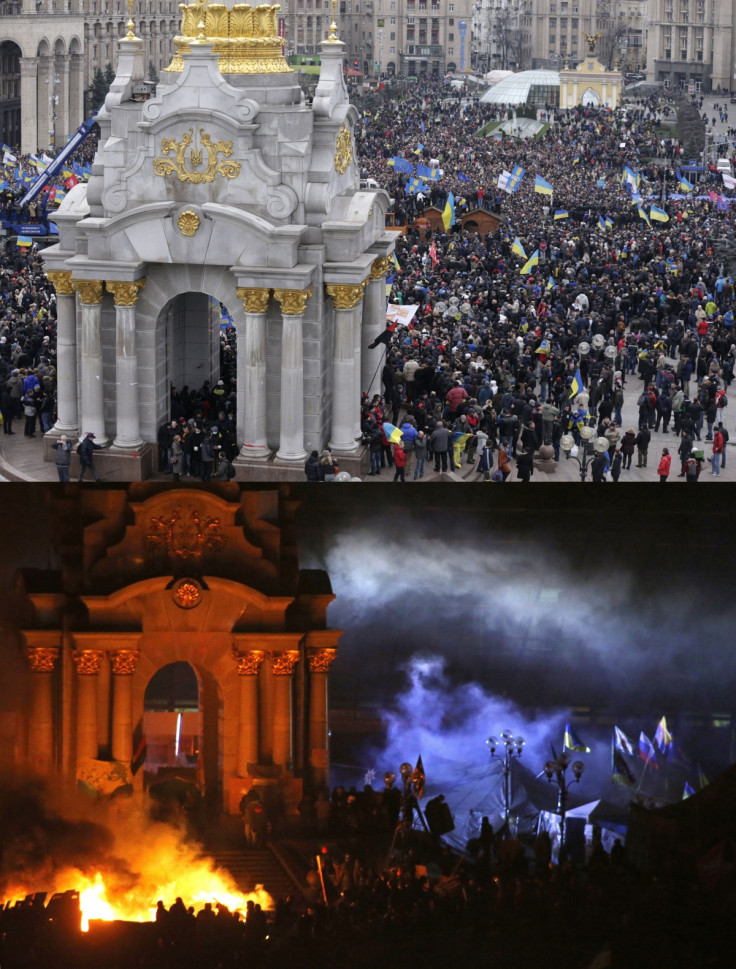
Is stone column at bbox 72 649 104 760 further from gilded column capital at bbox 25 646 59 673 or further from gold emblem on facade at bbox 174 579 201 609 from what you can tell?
gold emblem on facade at bbox 174 579 201 609

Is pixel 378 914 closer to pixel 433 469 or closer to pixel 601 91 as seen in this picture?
pixel 433 469

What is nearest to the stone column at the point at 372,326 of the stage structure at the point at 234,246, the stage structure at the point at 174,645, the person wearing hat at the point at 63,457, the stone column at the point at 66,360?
the stage structure at the point at 234,246

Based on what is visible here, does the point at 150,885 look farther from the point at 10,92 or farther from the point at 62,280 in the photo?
the point at 10,92

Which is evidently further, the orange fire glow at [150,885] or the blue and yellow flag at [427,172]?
the blue and yellow flag at [427,172]

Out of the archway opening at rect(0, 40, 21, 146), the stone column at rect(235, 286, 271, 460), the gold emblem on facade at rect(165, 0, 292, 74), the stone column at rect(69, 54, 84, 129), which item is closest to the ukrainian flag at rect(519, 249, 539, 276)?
the gold emblem on facade at rect(165, 0, 292, 74)

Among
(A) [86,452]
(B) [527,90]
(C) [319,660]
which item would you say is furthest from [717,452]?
(B) [527,90]

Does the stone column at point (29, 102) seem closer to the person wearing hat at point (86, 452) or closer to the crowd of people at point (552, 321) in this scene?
the crowd of people at point (552, 321)
